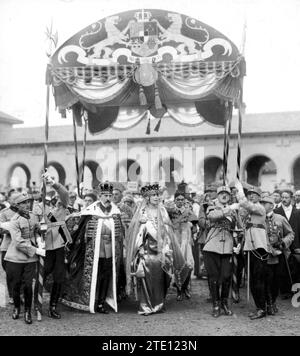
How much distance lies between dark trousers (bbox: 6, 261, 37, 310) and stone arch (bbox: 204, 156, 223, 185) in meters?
20.6

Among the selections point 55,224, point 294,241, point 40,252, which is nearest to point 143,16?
point 55,224

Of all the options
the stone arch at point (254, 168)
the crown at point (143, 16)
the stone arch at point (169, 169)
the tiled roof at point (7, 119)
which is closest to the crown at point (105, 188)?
the crown at point (143, 16)

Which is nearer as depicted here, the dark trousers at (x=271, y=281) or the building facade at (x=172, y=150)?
the dark trousers at (x=271, y=281)

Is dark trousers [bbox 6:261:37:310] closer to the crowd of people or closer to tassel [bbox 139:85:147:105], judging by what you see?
the crowd of people

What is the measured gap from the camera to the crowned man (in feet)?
19.1

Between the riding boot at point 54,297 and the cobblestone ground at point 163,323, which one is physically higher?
the riding boot at point 54,297

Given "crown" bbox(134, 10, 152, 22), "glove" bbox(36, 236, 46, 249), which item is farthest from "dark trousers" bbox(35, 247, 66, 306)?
"crown" bbox(134, 10, 152, 22)

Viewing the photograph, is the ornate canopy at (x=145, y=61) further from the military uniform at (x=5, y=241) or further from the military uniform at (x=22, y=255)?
the military uniform at (x=22, y=255)

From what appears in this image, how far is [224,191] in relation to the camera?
575 cm

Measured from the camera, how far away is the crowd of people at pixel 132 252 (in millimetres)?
5316

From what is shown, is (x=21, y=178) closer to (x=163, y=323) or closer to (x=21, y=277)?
(x=21, y=277)

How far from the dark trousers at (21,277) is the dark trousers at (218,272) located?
7.40ft
